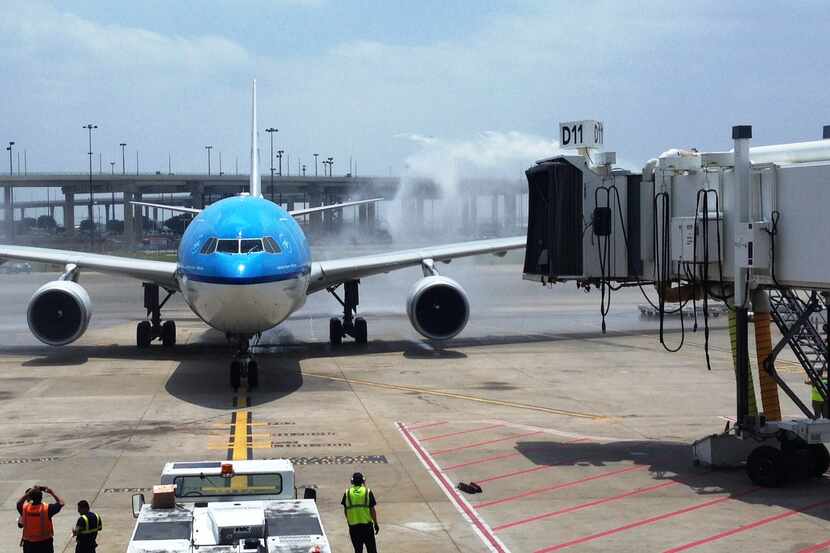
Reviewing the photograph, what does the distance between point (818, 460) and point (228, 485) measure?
32.6 feet

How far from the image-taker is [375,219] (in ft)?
339

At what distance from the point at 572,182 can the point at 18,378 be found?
17400 mm

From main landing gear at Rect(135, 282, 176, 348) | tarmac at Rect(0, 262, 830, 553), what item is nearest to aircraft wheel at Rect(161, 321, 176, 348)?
main landing gear at Rect(135, 282, 176, 348)

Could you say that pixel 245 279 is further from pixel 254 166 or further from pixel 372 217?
pixel 372 217

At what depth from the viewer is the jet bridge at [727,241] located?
1717 cm

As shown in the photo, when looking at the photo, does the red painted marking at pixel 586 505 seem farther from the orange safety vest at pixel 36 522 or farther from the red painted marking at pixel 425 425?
the red painted marking at pixel 425 425

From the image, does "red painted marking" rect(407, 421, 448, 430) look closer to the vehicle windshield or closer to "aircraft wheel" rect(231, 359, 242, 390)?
"aircraft wheel" rect(231, 359, 242, 390)

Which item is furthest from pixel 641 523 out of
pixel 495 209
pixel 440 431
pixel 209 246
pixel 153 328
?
pixel 495 209

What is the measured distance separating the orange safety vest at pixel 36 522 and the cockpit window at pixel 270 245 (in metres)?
15.8

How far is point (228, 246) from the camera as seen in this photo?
27984 mm

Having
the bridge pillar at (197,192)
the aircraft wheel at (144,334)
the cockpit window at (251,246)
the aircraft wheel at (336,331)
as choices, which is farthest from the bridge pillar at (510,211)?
the bridge pillar at (197,192)

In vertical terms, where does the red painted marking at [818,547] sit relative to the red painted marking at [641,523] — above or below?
above

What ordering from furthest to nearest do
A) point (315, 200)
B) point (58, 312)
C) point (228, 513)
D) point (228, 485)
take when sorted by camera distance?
point (315, 200), point (58, 312), point (228, 485), point (228, 513)

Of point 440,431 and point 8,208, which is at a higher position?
point 8,208
